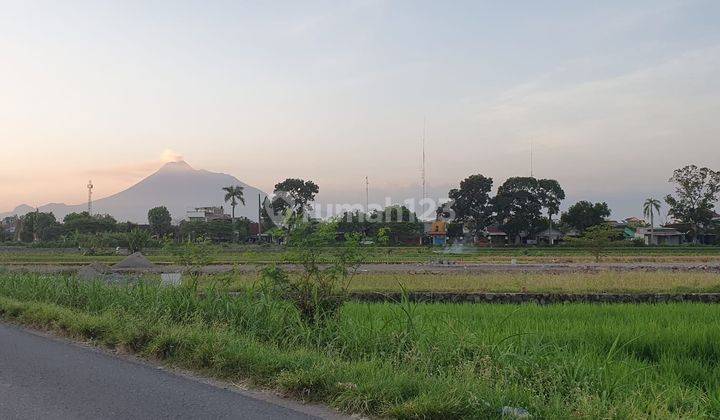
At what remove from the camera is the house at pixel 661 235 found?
8800cm

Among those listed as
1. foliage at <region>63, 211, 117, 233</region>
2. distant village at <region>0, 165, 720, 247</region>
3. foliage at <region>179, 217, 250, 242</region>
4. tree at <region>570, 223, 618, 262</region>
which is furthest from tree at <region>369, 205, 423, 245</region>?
foliage at <region>63, 211, 117, 233</region>

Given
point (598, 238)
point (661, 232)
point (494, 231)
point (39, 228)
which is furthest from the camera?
point (39, 228)

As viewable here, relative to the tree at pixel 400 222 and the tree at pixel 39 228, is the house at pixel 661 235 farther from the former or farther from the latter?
the tree at pixel 39 228

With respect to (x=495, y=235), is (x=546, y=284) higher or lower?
lower

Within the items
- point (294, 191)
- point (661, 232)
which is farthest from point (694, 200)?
point (294, 191)

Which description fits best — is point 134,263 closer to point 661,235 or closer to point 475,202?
point 475,202

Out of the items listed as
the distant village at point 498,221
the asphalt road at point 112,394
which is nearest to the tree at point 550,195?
the distant village at point 498,221

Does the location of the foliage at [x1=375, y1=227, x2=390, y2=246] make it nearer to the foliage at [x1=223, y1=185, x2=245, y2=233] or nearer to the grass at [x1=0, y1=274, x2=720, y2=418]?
the grass at [x1=0, y1=274, x2=720, y2=418]

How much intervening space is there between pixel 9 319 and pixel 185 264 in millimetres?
3748

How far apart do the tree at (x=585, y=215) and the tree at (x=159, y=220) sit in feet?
207

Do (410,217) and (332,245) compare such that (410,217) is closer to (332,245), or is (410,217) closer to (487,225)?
(487,225)

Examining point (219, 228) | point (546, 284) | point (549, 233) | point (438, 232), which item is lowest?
point (546, 284)

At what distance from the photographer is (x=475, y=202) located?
84.1m

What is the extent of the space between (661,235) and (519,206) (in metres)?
25.3
